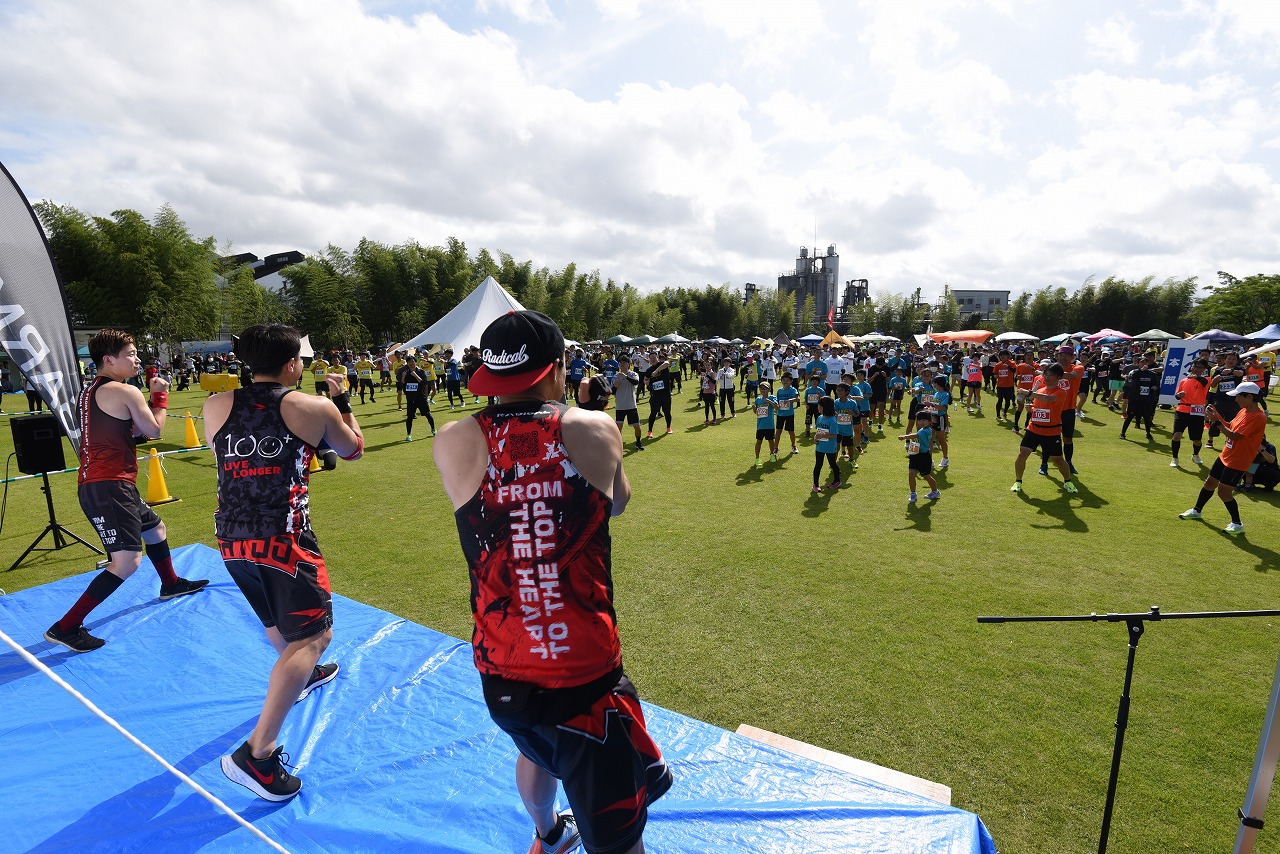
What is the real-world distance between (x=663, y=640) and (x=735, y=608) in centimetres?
86

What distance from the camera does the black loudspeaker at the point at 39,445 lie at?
5.50 metres

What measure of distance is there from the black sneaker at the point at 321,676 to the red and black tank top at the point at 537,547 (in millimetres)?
2597

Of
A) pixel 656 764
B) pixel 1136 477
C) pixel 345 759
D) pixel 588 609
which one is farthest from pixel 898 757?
pixel 1136 477

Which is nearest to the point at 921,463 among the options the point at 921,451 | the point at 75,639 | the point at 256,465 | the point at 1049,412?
the point at 921,451

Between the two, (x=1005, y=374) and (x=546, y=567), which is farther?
(x=1005, y=374)

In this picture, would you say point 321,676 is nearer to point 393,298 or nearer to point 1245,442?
point 1245,442

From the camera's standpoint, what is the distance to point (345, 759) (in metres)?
3.03

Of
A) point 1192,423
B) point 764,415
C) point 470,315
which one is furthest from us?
point 470,315

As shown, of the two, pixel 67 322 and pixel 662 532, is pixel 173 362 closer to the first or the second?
pixel 67 322

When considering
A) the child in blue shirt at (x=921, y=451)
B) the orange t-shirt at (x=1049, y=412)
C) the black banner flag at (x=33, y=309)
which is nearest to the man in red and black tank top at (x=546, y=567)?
the black banner flag at (x=33, y=309)

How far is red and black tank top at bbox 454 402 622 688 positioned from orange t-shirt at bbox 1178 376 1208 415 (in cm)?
1305

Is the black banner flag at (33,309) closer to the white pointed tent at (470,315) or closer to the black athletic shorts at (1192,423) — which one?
the white pointed tent at (470,315)

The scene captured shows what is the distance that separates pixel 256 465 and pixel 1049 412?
986 cm

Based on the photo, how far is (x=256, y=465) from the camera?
2723mm
